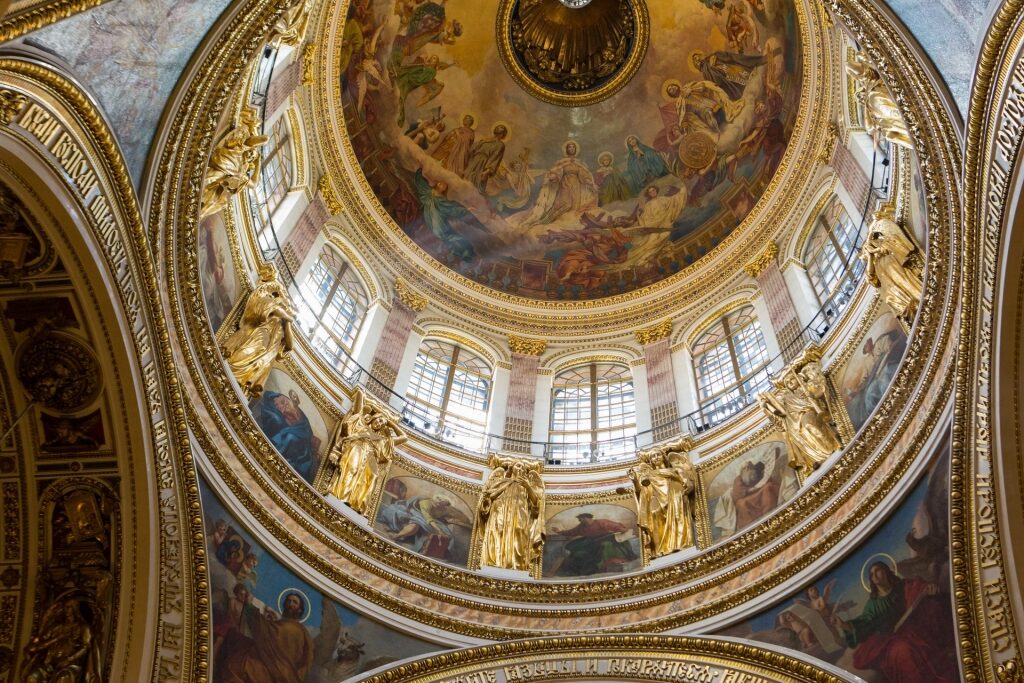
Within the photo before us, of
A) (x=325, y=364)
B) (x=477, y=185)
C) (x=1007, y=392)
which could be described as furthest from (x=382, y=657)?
(x=477, y=185)

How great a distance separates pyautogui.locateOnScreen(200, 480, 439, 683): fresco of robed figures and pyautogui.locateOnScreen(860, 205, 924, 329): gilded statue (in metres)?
8.88

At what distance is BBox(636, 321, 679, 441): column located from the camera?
1961cm

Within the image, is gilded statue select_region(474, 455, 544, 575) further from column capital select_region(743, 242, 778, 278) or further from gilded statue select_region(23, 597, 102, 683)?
column capital select_region(743, 242, 778, 278)

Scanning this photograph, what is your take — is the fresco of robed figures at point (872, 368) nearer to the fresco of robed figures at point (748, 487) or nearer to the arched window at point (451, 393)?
the fresco of robed figures at point (748, 487)

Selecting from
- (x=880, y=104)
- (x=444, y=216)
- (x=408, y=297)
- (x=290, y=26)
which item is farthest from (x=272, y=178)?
(x=880, y=104)

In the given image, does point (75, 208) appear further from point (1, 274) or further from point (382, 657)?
point (382, 657)

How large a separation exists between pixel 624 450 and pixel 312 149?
32.5 feet

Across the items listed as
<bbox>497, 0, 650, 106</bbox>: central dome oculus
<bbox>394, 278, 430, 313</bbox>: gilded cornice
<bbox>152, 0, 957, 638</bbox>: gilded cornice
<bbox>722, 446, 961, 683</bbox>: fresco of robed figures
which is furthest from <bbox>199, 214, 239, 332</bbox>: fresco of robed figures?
<bbox>497, 0, 650, 106</bbox>: central dome oculus

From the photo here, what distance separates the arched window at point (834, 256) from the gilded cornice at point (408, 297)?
28.4 ft

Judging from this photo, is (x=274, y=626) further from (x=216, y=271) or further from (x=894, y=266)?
(x=894, y=266)

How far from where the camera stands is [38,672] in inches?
470

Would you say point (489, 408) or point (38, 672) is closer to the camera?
point (38, 672)

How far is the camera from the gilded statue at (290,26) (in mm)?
13982

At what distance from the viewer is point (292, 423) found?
16.5m
